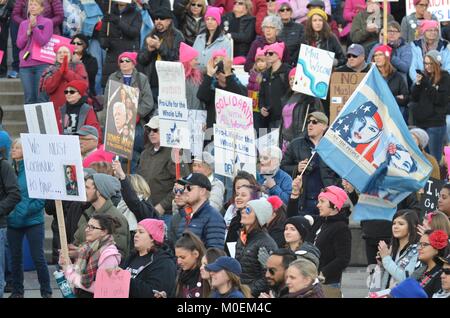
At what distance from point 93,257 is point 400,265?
256 cm

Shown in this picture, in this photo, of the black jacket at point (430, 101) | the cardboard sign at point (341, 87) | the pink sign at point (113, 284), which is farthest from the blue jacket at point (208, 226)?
the black jacket at point (430, 101)

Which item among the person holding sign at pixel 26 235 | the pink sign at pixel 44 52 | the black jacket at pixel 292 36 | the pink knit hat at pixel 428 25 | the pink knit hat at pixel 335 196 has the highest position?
the pink knit hat at pixel 428 25

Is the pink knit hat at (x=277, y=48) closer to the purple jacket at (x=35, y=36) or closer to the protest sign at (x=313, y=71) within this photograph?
the protest sign at (x=313, y=71)

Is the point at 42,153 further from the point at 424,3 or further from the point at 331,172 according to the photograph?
the point at 424,3

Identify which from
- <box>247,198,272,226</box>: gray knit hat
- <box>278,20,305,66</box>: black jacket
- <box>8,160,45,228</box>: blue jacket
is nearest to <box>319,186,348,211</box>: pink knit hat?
<box>247,198,272,226</box>: gray knit hat

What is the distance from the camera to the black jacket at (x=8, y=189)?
1555cm

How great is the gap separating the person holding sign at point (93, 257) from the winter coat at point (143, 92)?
17.5 ft

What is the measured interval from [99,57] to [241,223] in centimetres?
712

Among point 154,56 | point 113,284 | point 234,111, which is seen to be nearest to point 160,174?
point 234,111

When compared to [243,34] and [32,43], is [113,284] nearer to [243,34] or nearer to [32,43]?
[32,43]

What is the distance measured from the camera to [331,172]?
1653cm

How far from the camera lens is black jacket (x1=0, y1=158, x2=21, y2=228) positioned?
1555 cm
